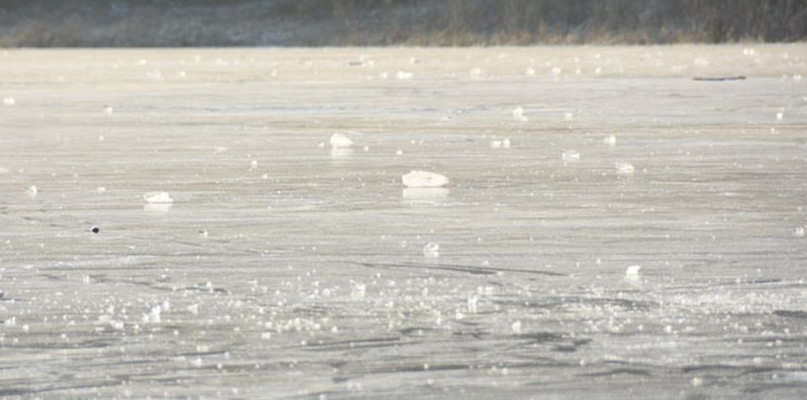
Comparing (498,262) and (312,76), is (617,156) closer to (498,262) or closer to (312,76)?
(498,262)

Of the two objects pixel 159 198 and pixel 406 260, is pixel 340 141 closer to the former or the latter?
pixel 159 198

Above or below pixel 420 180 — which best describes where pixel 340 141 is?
above

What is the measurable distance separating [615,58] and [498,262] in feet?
104

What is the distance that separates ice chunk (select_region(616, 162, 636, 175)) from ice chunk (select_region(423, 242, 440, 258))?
3.49m

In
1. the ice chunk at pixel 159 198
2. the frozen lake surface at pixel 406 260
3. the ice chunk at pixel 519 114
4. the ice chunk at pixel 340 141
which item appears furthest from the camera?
the ice chunk at pixel 519 114

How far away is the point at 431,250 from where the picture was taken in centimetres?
695

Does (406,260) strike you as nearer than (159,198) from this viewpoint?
Yes

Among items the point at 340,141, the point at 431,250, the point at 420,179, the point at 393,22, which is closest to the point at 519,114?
the point at 340,141

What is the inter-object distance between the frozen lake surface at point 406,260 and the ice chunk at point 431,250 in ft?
0.04

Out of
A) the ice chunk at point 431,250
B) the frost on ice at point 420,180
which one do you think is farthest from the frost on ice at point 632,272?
the frost on ice at point 420,180

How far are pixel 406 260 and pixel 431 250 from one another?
28 centimetres

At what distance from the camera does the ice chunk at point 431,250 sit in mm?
6832

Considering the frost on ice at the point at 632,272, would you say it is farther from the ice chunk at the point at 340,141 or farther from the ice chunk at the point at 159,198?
the ice chunk at the point at 340,141

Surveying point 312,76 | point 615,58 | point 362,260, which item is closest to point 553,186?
point 362,260
